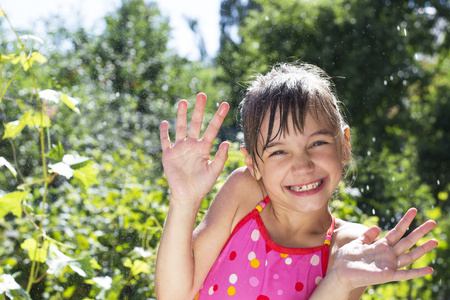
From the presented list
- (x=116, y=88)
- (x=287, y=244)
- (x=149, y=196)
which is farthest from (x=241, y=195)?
(x=116, y=88)

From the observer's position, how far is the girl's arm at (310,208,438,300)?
49.4 inches

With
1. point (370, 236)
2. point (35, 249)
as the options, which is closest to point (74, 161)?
point (35, 249)

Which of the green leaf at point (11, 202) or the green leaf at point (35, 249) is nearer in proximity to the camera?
the green leaf at point (11, 202)

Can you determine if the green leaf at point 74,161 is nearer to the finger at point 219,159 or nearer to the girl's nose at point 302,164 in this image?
the finger at point 219,159

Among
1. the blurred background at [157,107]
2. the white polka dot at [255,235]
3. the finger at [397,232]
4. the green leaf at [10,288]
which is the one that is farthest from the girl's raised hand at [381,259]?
the green leaf at [10,288]

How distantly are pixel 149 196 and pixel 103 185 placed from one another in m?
0.58

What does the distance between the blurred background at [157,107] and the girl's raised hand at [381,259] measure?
921 mm

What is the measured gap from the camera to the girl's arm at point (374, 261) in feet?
4.12

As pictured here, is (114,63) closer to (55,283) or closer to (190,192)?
(55,283)

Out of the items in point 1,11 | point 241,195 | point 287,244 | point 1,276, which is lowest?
point 1,276

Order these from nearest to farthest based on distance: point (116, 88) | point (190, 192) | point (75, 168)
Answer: point (190, 192), point (75, 168), point (116, 88)

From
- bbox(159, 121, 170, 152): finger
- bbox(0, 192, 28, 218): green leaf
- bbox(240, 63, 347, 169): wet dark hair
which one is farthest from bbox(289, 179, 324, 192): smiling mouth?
bbox(0, 192, 28, 218): green leaf

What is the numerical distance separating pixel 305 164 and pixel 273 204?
0.81 feet

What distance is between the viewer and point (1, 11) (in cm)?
180
